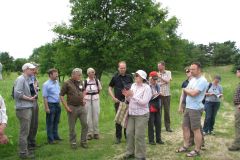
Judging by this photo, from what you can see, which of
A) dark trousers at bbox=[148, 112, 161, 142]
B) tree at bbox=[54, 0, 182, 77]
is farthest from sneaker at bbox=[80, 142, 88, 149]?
tree at bbox=[54, 0, 182, 77]

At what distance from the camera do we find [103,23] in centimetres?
2914

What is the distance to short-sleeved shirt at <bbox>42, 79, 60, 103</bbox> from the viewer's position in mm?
9070

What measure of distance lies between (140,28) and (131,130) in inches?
894

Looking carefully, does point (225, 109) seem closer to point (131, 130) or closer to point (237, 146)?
point (237, 146)

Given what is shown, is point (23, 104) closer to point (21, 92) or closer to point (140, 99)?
point (21, 92)

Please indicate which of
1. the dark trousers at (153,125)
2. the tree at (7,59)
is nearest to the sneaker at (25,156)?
the dark trousers at (153,125)

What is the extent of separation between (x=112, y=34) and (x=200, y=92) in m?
21.8

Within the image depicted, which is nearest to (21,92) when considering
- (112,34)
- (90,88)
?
(90,88)

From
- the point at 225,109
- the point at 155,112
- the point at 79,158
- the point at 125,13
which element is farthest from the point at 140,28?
the point at 79,158

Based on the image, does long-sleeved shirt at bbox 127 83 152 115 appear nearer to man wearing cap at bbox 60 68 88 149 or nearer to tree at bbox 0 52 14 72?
man wearing cap at bbox 60 68 88 149

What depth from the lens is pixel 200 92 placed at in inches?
299

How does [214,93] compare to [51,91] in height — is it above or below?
below

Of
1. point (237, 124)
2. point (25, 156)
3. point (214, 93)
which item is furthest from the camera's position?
point (214, 93)

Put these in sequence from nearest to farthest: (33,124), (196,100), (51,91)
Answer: (196,100)
(33,124)
(51,91)
